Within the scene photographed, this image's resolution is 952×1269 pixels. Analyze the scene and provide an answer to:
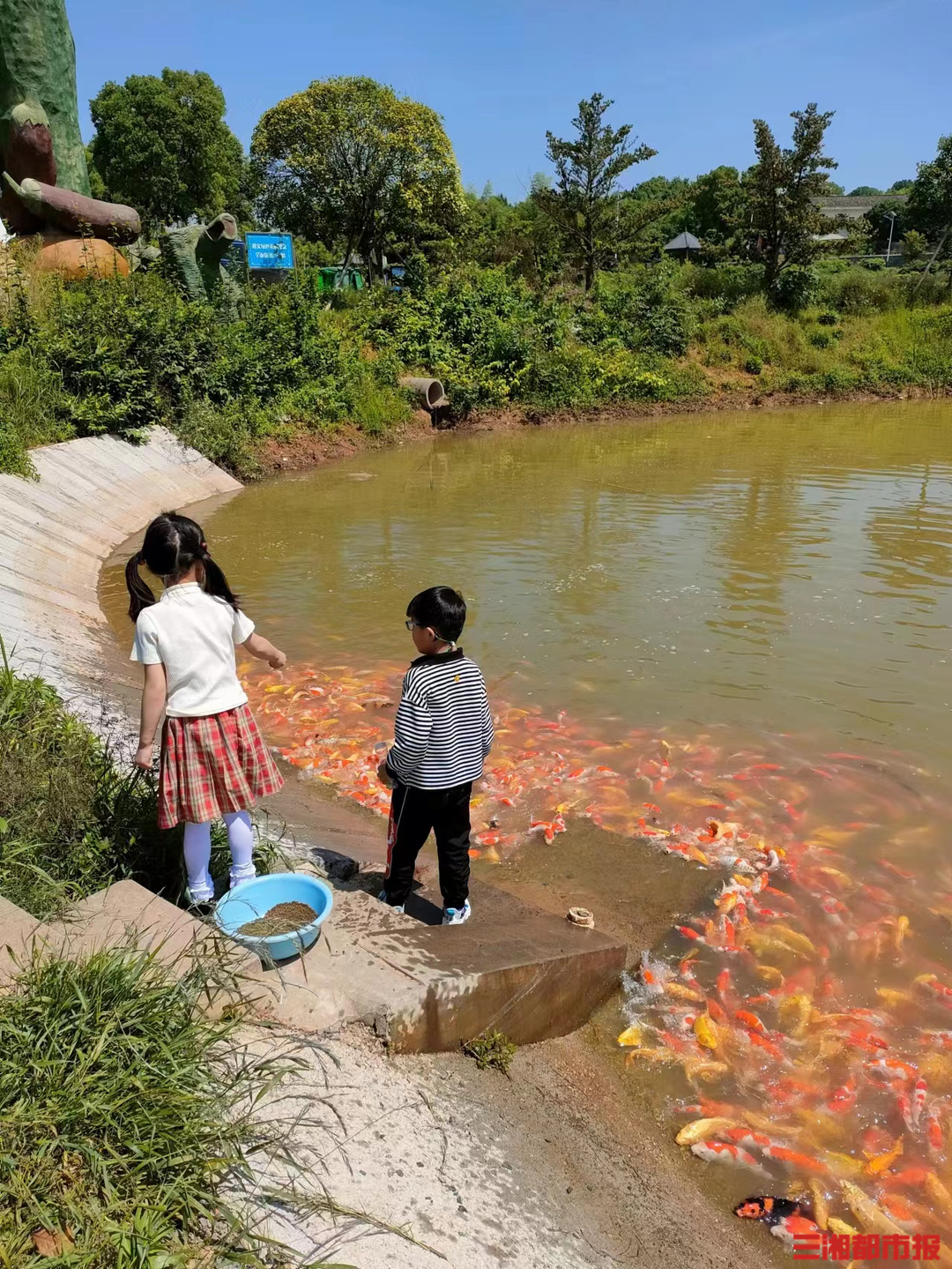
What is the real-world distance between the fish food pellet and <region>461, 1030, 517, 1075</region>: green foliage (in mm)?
741

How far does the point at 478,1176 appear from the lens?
2.61 metres

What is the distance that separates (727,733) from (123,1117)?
5.23 metres

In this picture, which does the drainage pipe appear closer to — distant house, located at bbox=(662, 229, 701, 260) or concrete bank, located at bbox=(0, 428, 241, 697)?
concrete bank, located at bbox=(0, 428, 241, 697)

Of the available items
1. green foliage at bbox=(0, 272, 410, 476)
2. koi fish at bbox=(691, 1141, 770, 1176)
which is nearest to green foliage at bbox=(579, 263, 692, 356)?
green foliage at bbox=(0, 272, 410, 476)

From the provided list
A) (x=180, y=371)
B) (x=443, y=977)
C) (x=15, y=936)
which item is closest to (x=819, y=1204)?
(x=443, y=977)

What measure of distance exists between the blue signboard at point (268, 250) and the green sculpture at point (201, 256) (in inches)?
124

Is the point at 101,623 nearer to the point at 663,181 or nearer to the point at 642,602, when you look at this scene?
the point at 642,602

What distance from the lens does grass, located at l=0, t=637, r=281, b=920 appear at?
3404mm

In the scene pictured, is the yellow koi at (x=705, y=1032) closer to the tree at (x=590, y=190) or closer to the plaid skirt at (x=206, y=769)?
the plaid skirt at (x=206, y=769)

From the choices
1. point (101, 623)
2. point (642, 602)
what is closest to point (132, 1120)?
point (101, 623)

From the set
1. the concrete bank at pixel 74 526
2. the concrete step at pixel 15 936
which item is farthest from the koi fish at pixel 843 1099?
the concrete bank at pixel 74 526

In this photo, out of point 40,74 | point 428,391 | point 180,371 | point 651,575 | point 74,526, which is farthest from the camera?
point 428,391

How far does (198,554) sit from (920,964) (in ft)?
12.4

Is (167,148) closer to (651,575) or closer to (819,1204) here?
(651,575)
